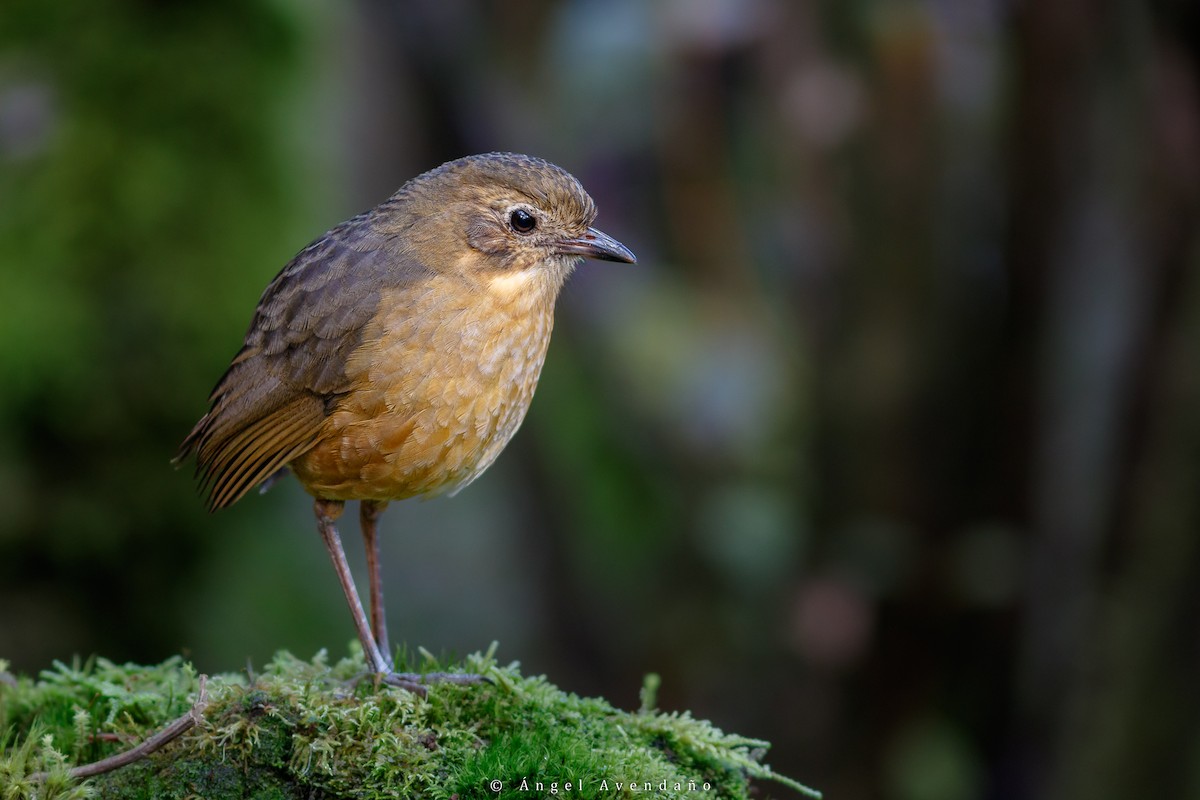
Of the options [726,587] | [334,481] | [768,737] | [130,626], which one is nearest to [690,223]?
[726,587]

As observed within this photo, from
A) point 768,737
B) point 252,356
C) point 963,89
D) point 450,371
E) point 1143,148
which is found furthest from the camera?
point 963,89

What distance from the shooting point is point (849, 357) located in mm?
6941

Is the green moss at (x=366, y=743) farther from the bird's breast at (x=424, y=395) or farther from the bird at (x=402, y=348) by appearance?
the bird's breast at (x=424, y=395)

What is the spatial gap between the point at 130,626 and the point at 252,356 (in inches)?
140

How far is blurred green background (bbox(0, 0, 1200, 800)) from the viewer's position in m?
6.37

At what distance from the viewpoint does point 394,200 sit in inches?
164

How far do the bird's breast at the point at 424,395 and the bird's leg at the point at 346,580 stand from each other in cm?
22

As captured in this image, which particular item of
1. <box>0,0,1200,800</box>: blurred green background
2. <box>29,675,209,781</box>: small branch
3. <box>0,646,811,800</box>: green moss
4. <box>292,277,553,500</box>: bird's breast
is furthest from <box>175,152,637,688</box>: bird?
<box>0,0,1200,800</box>: blurred green background

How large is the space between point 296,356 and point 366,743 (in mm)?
1268

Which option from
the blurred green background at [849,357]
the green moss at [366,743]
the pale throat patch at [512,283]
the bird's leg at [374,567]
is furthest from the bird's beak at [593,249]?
the blurred green background at [849,357]

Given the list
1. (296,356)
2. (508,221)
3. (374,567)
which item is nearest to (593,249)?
(508,221)

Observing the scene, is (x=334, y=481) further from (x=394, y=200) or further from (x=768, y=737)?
(x=768, y=737)

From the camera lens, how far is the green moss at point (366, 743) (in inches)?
122

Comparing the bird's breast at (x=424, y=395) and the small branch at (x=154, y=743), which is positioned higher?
the bird's breast at (x=424, y=395)
